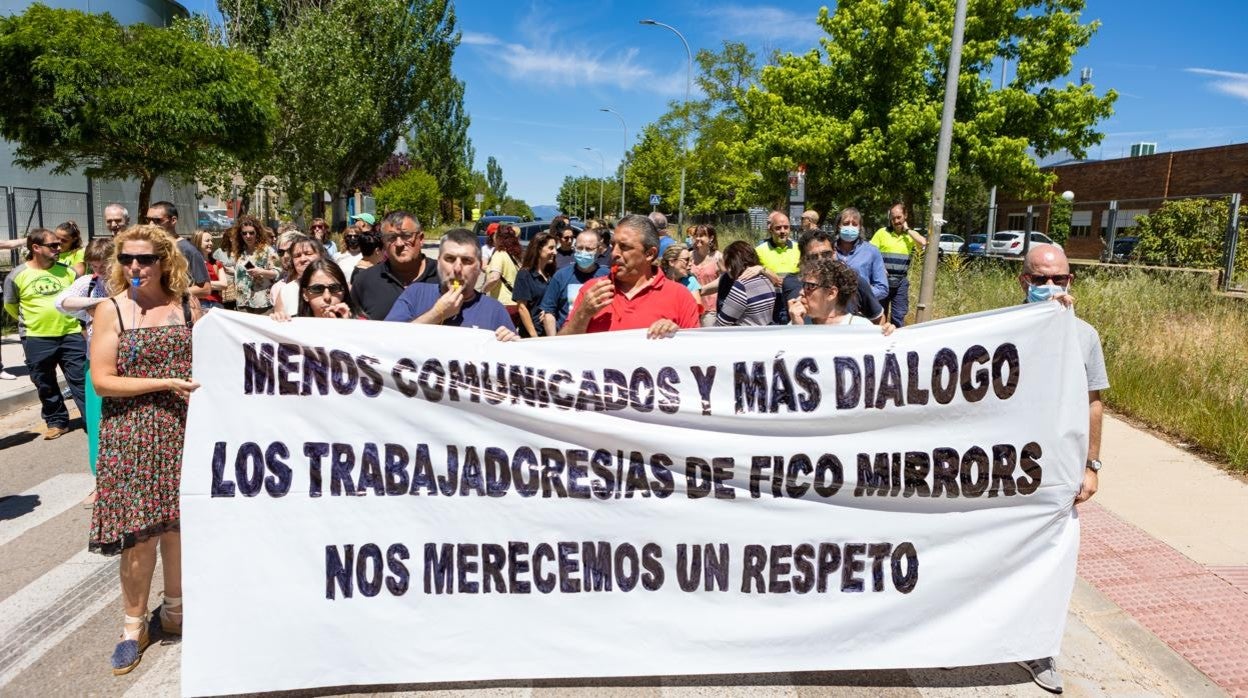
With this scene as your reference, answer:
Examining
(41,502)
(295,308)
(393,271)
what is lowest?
(41,502)

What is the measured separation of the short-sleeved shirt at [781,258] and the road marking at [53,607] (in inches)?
208

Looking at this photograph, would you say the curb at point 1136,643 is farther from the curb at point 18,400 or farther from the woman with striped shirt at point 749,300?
the curb at point 18,400

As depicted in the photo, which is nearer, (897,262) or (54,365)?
(54,365)

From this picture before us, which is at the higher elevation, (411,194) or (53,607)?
(411,194)

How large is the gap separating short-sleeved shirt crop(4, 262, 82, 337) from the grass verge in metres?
9.12

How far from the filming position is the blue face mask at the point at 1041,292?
3.54 m

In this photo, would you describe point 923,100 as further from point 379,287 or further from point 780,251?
point 379,287

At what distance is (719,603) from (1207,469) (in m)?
4.93

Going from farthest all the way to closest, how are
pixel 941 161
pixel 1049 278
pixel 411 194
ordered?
pixel 411 194, pixel 941 161, pixel 1049 278

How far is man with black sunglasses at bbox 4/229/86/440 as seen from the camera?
6801 mm

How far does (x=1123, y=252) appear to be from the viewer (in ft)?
60.6

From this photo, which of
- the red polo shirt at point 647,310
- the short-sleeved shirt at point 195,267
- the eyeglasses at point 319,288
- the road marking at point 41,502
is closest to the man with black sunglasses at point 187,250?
the short-sleeved shirt at point 195,267

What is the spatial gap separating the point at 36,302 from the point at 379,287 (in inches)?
137

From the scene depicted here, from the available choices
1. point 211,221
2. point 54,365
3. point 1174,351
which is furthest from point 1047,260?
point 211,221
